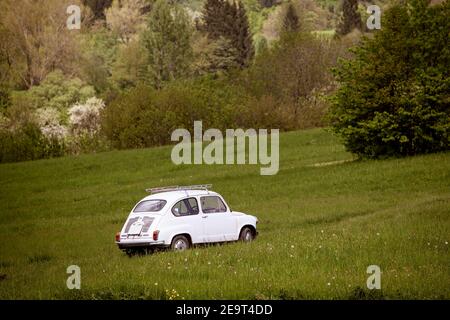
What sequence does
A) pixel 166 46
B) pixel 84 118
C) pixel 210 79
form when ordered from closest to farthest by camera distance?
pixel 84 118 → pixel 210 79 → pixel 166 46

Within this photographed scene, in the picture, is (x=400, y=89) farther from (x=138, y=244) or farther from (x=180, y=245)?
(x=138, y=244)

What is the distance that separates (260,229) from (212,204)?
437 cm

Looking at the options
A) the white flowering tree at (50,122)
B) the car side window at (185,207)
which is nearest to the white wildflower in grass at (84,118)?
the white flowering tree at (50,122)

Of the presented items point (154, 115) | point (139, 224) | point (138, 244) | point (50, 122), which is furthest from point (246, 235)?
point (50, 122)

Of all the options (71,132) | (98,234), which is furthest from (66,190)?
(71,132)

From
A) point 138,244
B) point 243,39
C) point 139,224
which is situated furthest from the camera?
point 243,39

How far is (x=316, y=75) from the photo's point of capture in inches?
3083

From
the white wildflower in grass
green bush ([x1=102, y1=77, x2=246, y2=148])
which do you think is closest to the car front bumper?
green bush ([x1=102, y1=77, x2=246, y2=148])

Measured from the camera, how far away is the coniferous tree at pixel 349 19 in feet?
368

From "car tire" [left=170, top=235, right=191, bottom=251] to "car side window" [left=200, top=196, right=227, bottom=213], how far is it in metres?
1.20

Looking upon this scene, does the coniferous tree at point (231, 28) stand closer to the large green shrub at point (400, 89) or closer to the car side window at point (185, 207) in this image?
the large green shrub at point (400, 89)

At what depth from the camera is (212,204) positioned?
72.4 feet
